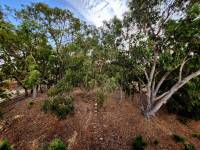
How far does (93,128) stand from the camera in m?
10.8

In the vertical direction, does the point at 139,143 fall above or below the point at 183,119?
above

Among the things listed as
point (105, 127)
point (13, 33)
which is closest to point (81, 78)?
point (105, 127)

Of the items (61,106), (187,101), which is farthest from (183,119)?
(61,106)

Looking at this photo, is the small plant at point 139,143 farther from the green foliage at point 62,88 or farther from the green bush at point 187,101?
the green bush at point 187,101

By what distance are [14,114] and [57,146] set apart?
5.99 metres

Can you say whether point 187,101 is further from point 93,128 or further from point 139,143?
point 93,128

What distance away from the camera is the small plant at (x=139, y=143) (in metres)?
9.64

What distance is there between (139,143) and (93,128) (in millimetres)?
2490

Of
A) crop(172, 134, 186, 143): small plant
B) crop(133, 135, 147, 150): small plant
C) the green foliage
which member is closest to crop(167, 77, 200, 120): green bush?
crop(172, 134, 186, 143): small plant

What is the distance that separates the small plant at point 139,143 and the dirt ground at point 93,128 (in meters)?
0.25

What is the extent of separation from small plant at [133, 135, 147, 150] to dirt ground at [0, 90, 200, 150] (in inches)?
9.9

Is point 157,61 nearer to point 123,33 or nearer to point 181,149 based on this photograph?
point 123,33

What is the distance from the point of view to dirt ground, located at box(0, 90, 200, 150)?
1007 centimetres

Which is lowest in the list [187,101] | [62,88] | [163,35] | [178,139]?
[178,139]
